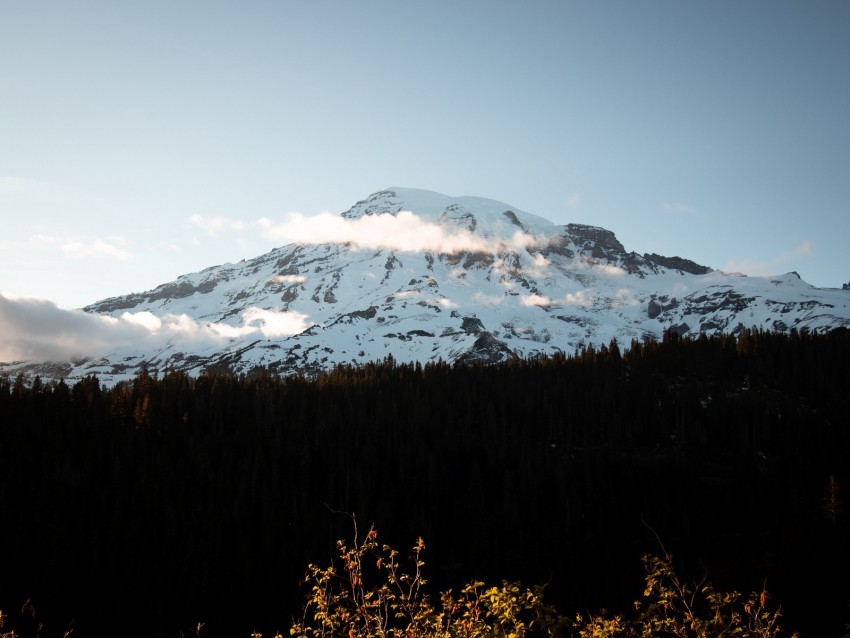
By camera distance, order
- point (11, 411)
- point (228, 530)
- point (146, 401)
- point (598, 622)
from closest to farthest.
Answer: point (598, 622) → point (228, 530) → point (11, 411) → point (146, 401)

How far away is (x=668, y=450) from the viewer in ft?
437

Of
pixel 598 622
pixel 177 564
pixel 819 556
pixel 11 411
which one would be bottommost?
pixel 177 564

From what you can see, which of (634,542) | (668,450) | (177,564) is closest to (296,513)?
(177,564)

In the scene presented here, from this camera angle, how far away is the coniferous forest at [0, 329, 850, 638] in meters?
90.1

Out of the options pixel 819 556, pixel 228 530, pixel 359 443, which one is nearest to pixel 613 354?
pixel 359 443

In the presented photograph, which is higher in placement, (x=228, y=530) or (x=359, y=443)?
(x=359, y=443)

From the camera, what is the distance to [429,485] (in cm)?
11931

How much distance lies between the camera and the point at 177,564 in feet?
312

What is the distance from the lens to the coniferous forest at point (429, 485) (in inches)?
3546

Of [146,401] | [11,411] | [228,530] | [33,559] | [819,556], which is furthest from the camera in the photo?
[146,401]

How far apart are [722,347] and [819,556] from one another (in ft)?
297

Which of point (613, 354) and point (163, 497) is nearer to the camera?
point (163, 497)

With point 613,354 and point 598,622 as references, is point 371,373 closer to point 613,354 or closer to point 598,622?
point 613,354

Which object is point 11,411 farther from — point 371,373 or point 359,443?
point 371,373
